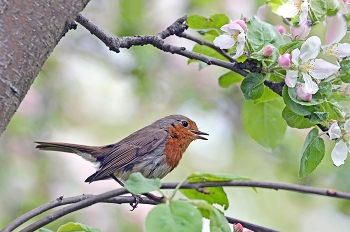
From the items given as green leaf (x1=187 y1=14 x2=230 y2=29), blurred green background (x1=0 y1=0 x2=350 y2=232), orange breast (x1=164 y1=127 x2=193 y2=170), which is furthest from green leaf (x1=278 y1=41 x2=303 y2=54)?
blurred green background (x1=0 y1=0 x2=350 y2=232)

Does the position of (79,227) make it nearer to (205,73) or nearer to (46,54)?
(46,54)

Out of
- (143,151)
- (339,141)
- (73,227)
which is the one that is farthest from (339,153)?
(143,151)

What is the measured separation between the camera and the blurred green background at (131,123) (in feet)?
14.7

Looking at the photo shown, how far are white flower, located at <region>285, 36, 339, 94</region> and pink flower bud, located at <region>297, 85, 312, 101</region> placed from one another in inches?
0.7

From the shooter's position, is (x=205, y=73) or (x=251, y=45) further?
(x=205, y=73)

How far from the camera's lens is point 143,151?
3.33 m

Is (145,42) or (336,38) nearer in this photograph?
(336,38)

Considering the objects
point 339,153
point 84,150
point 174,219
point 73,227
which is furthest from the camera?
point 84,150

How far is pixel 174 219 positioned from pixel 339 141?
0.86m

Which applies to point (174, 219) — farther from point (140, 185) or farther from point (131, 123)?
point (131, 123)

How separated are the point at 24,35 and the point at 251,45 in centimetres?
77

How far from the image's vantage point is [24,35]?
1.58 m

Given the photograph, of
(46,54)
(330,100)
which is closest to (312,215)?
(330,100)

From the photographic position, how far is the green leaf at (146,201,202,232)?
4.01 feet
